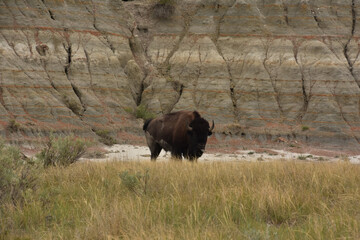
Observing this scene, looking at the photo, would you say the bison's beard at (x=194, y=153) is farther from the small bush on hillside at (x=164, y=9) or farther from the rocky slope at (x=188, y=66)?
the small bush on hillside at (x=164, y=9)

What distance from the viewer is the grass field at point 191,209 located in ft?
13.7

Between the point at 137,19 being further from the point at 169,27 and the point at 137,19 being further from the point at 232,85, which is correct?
the point at 232,85

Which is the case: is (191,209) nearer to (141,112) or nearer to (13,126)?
(13,126)

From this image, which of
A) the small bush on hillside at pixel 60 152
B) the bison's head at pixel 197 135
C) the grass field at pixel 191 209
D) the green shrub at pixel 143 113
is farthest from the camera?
the green shrub at pixel 143 113

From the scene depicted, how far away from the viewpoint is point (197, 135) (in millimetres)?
14719

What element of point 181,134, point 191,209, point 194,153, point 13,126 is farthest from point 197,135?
point 13,126

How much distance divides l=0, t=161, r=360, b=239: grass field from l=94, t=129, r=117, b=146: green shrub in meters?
30.1

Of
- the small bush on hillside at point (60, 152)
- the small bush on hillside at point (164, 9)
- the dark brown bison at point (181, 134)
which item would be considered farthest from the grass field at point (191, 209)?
the small bush on hillside at point (164, 9)

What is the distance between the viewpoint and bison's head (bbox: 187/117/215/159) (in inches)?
578

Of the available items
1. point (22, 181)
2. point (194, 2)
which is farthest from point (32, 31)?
point (22, 181)

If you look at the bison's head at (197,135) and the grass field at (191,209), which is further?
the bison's head at (197,135)

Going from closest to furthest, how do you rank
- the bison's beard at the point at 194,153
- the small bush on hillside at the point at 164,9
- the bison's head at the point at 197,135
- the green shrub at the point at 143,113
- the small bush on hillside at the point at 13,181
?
the small bush on hillside at the point at 13,181 < the bison's head at the point at 197,135 < the bison's beard at the point at 194,153 < the green shrub at the point at 143,113 < the small bush on hillside at the point at 164,9

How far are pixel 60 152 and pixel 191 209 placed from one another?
273 inches

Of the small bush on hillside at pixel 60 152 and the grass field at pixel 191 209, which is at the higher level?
the grass field at pixel 191 209
